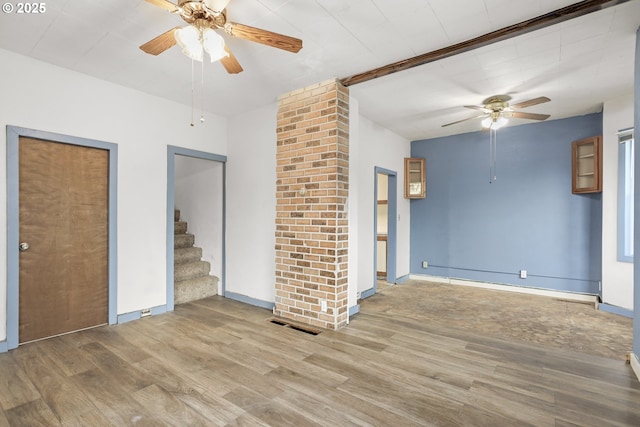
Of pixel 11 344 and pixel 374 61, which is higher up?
pixel 374 61

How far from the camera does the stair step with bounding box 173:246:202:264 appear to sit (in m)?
4.78

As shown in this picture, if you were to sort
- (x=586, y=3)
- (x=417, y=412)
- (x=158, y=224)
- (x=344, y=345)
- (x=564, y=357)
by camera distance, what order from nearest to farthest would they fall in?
(x=417, y=412), (x=586, y=3), (x=564, y=357), (x=344, y=345), (x=158, y=224)

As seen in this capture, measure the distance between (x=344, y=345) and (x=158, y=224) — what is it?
2712 millimetres

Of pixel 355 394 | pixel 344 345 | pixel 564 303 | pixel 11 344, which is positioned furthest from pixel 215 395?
pixel 564 303

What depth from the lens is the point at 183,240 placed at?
507cm

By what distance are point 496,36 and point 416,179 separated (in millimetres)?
3753

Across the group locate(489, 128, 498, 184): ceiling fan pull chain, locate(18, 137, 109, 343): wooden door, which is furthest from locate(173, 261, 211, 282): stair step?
locate(489, 128, 498, 184): ceiling fan pull chain

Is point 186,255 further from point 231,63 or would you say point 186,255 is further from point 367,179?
point 231,63

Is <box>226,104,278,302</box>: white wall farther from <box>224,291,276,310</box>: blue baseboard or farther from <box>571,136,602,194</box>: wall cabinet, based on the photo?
<box>571,136,602,194</box>: wall cabinet

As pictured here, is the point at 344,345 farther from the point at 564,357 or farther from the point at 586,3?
the point at 586,3

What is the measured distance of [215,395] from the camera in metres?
2.19

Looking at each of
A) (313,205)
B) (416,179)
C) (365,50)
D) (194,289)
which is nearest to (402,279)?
(416,179)

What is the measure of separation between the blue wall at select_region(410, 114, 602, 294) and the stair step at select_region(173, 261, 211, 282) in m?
3.95

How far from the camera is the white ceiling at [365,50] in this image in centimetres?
228
